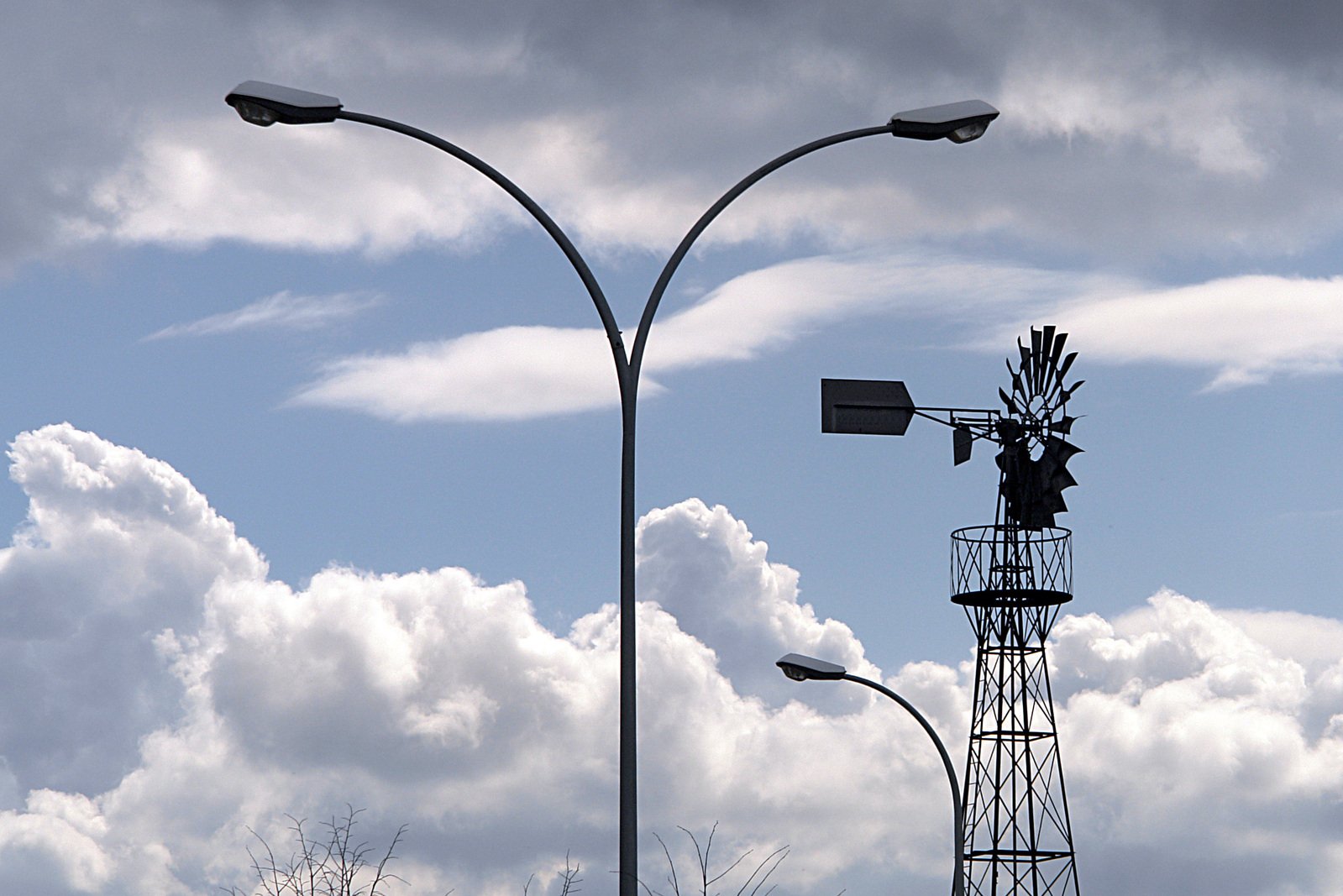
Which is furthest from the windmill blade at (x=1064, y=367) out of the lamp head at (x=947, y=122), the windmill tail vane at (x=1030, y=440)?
the lamp head at (x=947, y=122)

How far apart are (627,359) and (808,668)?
1137cm

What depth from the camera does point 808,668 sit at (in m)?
24.6

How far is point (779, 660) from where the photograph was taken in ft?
80.6

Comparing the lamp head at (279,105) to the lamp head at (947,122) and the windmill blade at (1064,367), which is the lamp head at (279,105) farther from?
the windmill blade at (1064,367)

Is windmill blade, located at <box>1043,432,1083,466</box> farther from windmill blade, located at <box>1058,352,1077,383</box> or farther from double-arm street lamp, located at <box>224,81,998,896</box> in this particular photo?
double-arm street lamp, located at <box>224,81,998,896</box>

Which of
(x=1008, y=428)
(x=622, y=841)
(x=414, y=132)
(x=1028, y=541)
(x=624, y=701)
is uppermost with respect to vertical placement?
(x=1008, y=428)

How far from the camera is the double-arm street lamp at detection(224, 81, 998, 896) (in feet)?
42.4

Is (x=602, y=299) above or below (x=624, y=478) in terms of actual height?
above

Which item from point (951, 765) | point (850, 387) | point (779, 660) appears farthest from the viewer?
point (850, 387)

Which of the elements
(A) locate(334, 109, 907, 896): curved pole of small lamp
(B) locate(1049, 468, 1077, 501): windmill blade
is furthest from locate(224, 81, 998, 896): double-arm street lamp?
(B) locate(1049, 468, 1077, 501): windmill blade

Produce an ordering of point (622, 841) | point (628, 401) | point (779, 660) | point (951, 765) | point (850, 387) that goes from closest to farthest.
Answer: point (622, 841), point (628, 401), point (779, 660), point (951, 765), point (850, 387)

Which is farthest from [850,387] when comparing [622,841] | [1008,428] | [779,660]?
[622,841]

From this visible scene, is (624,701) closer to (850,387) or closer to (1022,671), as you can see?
(850,387)

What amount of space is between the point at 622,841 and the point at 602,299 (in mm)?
3970
